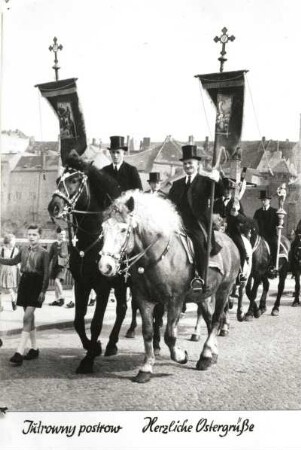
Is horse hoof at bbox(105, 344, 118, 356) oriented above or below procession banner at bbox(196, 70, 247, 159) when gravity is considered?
below

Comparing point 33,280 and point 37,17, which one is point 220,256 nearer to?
point 33,280

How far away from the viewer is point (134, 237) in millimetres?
6621

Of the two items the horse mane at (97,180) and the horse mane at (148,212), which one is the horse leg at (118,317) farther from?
the horse mane at (148,212)

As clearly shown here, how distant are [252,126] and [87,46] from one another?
2.96m

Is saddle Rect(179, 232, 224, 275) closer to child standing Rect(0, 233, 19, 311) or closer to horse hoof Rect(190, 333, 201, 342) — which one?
horse hoof Rect(190, 333, 201, 342)

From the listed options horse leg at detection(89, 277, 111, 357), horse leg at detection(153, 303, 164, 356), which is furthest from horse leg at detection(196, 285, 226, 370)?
horse leg at detection(89, 277, 111, 357)

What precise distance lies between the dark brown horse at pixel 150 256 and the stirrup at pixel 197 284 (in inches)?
2.2

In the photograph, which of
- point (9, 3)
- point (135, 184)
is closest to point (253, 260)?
point (135, 184)

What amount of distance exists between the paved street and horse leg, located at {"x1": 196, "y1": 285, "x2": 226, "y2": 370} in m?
0.15

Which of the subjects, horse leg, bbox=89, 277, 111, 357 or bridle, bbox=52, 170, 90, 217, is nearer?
bridle, bbox=52, 170, 90, 217

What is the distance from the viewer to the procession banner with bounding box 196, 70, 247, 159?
7359 mm

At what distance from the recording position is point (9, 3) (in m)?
7.61

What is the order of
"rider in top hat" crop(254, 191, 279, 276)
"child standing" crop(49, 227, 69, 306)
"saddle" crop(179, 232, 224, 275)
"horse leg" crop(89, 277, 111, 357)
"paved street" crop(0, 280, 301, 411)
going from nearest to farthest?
1. "paved street" crop(0, 280, 301, 411)
2. "saddle" crop(179, 232, 224, 275)
3. "horse leg" crop(89, 277, 111, 357)
4. "child standing" crop(49, 227, 69, 306)
5. "rider in top hat" crop(254, 191, 279, 276)

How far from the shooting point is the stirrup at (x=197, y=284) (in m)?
7.26
